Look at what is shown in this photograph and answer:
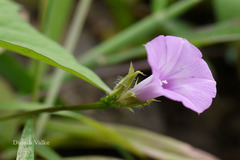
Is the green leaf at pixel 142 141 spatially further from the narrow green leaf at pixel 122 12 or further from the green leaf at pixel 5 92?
the narrow green leaf at pixel 122 12

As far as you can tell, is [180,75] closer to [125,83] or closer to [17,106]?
[125,83]

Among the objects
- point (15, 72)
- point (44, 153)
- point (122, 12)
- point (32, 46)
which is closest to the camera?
point (32, 46)

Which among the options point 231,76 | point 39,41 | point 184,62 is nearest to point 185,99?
point 184,62

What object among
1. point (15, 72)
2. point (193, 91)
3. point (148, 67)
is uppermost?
point (148, 67)

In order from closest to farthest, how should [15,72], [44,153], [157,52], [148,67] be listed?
[157,52] < [44,153] < [15,72] < [148,67]

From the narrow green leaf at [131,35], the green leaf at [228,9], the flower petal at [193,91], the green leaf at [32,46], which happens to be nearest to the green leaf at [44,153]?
the green leaf at [32,46]

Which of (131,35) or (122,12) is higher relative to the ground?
(122,12)

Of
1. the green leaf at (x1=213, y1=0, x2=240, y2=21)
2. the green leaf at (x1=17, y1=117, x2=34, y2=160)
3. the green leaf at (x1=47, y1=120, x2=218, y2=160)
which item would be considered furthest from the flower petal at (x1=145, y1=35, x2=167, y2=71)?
the green leaf at (x1=213, y1=0, x2=240, y2=21)

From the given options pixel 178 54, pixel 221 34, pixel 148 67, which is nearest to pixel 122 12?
pixel 148 67
